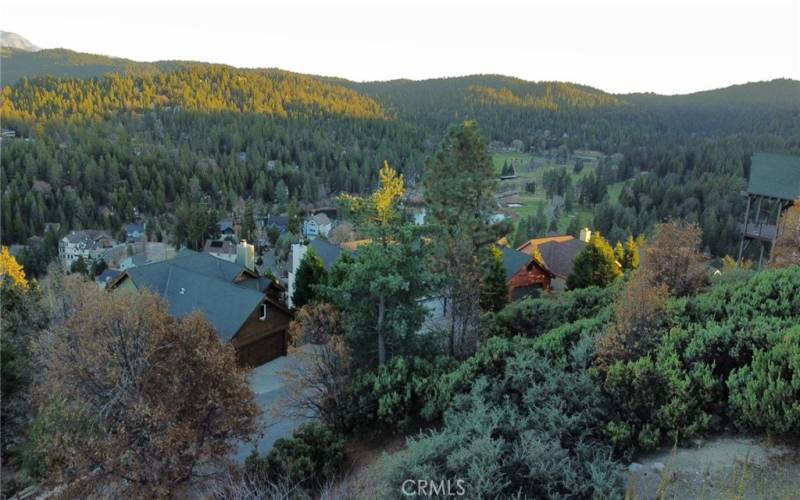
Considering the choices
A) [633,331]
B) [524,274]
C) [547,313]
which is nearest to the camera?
[633,331]

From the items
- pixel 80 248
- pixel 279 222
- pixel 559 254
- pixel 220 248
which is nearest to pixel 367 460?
pixel 559 254

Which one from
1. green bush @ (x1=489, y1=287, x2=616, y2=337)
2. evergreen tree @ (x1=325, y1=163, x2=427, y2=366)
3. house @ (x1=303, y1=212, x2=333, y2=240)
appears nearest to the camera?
evergreen tree @ (x1=325, y1=163, x2=427, y2=366)

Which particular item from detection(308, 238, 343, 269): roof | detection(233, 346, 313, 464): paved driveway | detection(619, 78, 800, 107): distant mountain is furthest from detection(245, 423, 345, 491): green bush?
detection(619, 78, 800, 107): distant mountain

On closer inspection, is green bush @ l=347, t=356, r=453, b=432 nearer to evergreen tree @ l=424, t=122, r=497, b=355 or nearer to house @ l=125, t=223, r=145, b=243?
evergreen tree @ l=424, t=122, r=497, b=355

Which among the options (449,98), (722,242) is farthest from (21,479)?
(449,98)

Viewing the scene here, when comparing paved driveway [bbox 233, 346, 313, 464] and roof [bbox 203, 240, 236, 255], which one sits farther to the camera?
roof [bbox 203, 240, 236, 255]

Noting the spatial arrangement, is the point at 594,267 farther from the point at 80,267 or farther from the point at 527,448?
the point at 80,267

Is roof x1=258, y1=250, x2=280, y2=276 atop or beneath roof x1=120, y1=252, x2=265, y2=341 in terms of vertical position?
beneath
